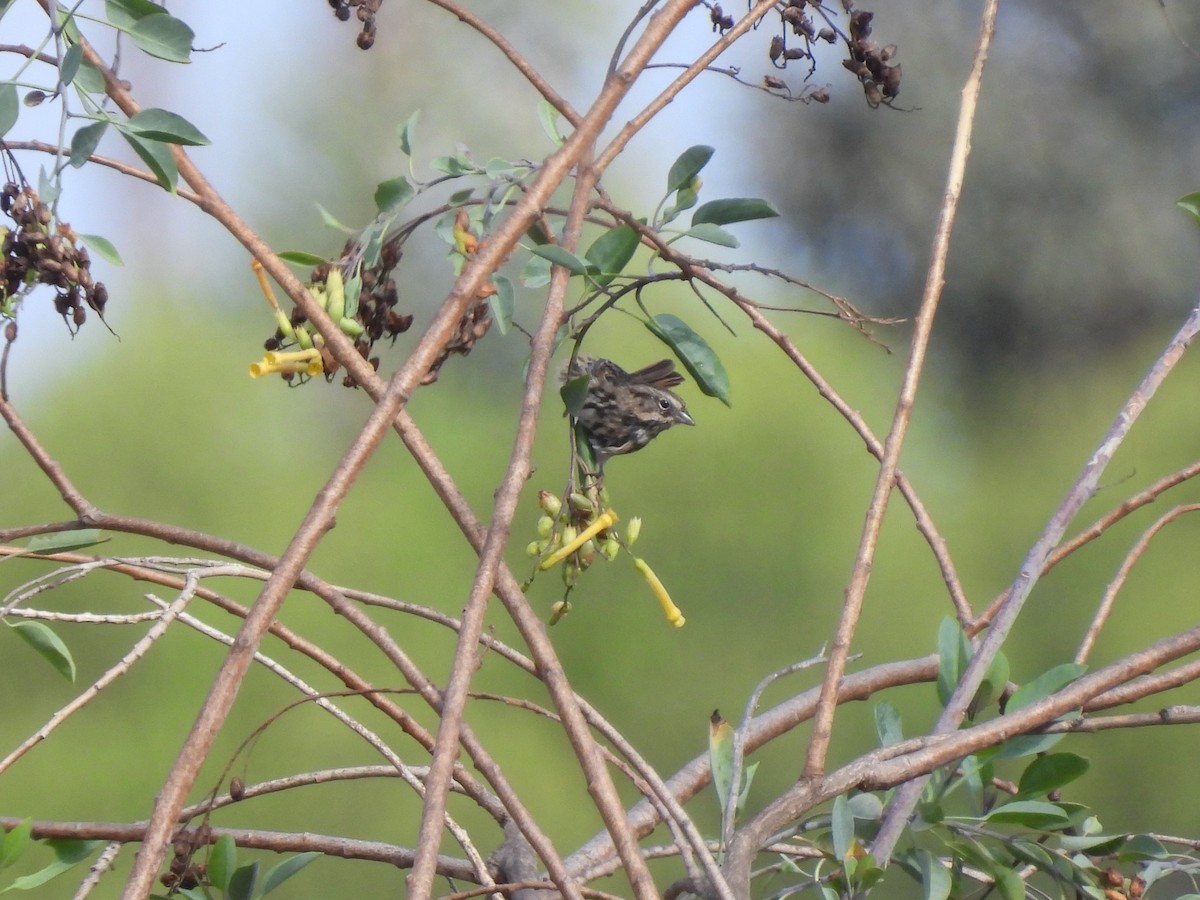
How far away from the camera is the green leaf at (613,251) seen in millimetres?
526

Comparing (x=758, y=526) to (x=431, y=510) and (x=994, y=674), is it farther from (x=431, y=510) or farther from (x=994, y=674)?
(x=994, y=674)

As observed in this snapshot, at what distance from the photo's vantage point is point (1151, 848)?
482 mm

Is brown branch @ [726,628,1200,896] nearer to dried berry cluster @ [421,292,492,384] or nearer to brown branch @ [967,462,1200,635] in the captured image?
brown branch @ [967,462,1200,635]

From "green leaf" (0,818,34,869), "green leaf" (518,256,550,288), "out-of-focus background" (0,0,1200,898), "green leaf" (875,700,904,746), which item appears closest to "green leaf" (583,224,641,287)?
"green leaf" (518,256,550,288)

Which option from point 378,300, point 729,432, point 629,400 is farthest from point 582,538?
point 729,432

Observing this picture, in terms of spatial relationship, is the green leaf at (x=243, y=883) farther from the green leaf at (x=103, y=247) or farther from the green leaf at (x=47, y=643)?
the green leaf at (x=103, y=247)

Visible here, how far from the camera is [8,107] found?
45 centimetres

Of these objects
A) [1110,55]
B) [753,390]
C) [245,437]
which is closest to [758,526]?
[753,390]

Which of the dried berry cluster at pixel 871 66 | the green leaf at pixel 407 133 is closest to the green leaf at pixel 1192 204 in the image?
the dried berry cluster at pixel 871 66

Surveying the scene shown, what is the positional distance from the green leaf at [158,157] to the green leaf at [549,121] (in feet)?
0.73

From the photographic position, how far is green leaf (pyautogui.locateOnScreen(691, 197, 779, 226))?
0.57 m

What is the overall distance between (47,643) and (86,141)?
23 cm

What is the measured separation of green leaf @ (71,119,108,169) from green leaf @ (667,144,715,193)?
26 cm

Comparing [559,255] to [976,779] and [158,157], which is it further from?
[976,779]
